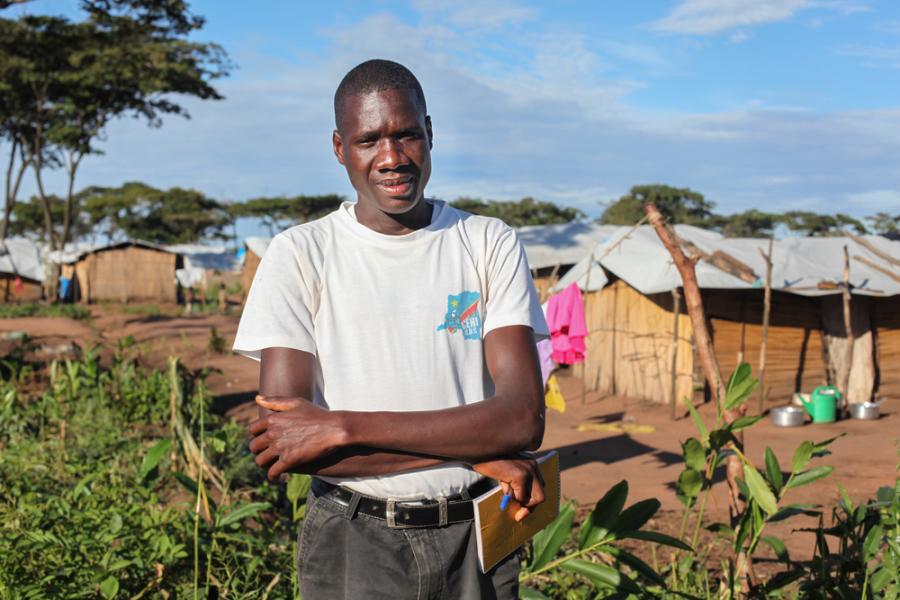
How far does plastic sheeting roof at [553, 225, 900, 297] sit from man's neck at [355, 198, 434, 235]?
29.2 feet

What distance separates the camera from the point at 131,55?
2053 cm

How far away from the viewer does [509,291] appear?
158 cm

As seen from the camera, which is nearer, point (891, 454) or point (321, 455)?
point (321, 455)

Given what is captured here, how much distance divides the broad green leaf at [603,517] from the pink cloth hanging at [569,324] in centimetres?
755

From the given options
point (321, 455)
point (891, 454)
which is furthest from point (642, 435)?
point (321, 455)

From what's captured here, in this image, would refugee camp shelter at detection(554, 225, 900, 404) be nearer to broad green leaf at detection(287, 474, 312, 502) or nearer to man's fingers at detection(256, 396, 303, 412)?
broad green leaf at detection(287, 474, 312, 502)

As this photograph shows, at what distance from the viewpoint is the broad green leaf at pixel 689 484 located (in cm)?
260

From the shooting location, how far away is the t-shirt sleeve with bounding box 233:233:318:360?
1.49 metres

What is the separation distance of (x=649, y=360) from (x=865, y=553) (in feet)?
33.4

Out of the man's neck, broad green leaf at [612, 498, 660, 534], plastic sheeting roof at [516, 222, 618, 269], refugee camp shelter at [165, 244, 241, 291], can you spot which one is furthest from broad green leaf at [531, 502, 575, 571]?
refugee camp shelter at [165, 244, 241, 291]

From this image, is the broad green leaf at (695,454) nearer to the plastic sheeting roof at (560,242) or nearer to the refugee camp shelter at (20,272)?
the plastic sheeting roof at (560,242)

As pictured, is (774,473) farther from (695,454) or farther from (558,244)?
(558,244)

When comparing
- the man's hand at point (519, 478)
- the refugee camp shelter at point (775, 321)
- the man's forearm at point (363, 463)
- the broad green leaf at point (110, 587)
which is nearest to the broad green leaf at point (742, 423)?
the man's hand at point (519, 478)

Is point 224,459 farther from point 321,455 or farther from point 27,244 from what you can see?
point 27,244
